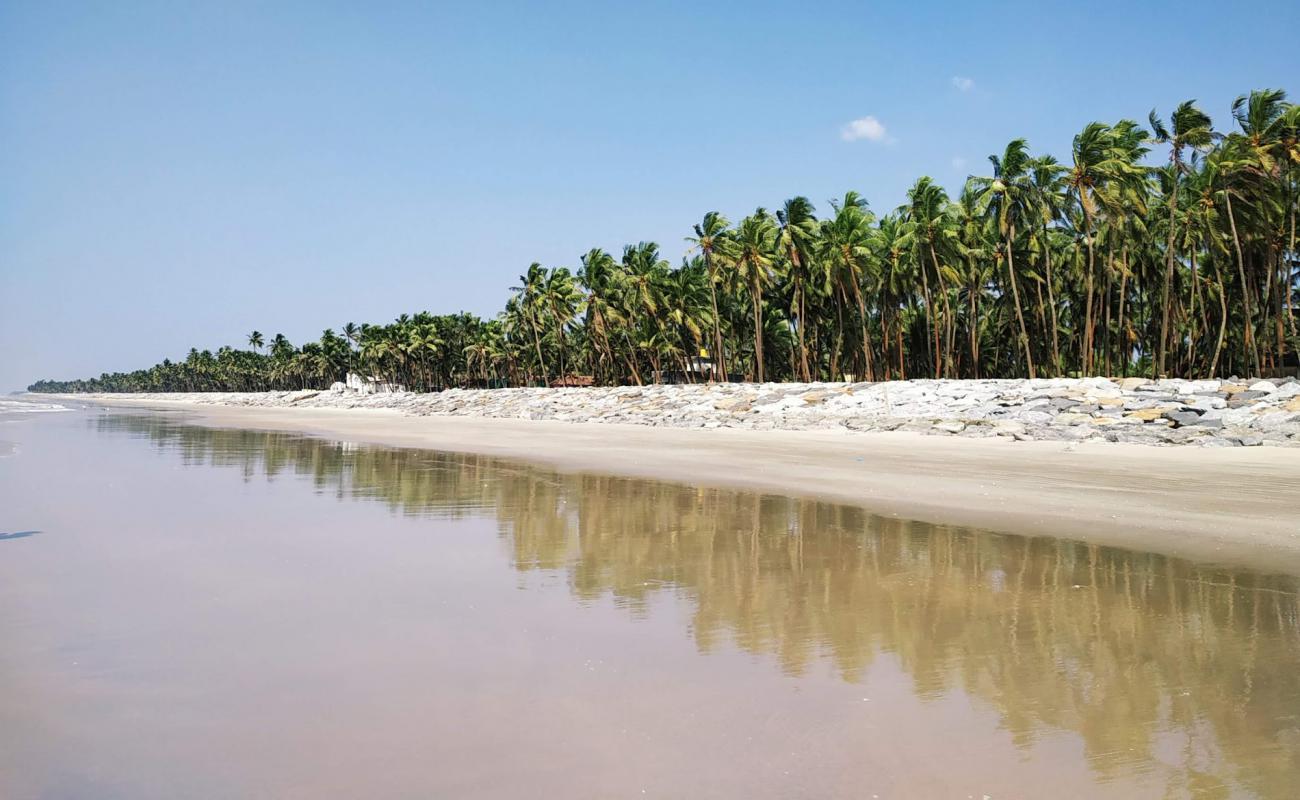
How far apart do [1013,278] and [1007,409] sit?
13593mm

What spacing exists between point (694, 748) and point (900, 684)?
1669 millimetres

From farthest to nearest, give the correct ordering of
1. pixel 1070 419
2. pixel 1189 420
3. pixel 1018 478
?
pixel 1070 419, pixel 1189 420, pixel 1018 478

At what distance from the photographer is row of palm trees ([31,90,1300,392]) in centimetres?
3353

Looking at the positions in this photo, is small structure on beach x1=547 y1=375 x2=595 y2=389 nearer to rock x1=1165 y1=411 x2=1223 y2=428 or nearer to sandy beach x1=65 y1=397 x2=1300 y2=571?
sandy beach x1=65 y1=397 x2=1300 y2=571

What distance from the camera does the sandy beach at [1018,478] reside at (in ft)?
34.8

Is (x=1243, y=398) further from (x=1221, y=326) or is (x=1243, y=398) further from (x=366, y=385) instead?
(x=366, y=385)

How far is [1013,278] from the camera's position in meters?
38.2

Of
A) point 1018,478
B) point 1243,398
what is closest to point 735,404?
point 1243,398

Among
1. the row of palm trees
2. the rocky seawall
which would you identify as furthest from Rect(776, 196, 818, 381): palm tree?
the rocky seawall

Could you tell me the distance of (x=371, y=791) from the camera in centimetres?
369

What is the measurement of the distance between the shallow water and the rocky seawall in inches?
643

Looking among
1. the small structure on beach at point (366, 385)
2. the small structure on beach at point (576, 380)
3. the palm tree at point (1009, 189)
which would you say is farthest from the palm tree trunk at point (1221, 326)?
the small structure on beach at point (366, 385)

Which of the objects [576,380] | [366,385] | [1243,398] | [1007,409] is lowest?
[1007,409]

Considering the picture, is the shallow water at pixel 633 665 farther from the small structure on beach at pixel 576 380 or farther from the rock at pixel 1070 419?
the small structure on beach at pixel 576 380
